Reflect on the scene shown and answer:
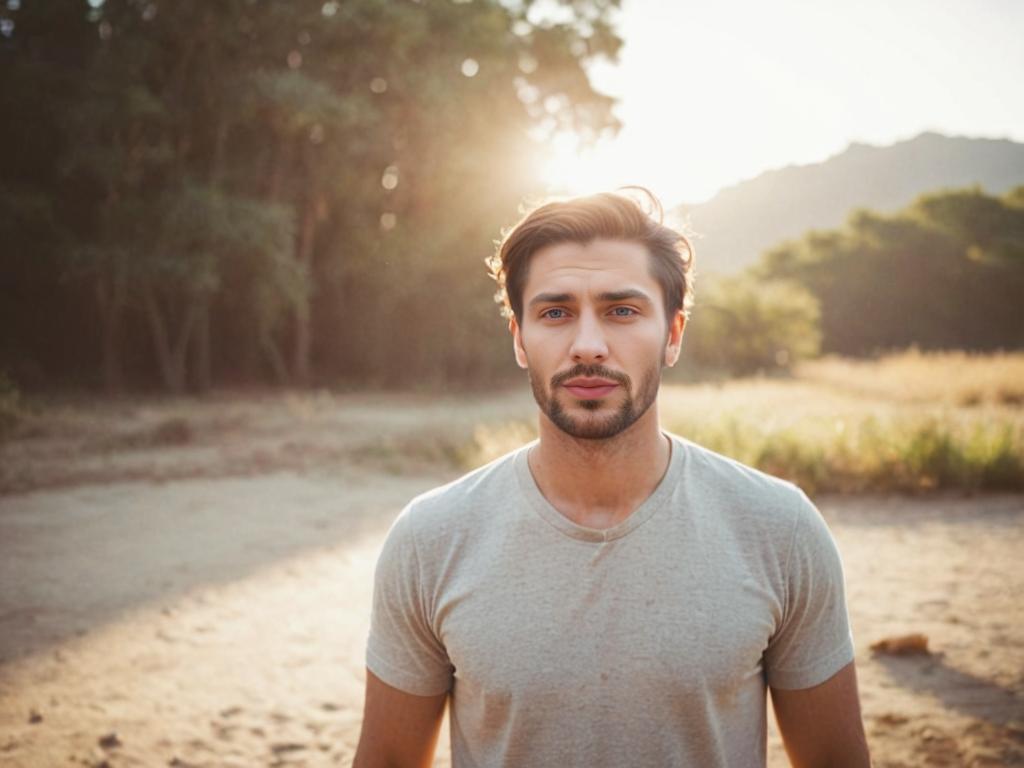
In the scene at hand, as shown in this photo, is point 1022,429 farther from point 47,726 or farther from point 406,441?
point 47,726

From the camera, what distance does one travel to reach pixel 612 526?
169 centimetres

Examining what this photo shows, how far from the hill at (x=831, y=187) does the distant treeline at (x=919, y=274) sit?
19889mm

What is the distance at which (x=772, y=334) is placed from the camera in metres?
30.1

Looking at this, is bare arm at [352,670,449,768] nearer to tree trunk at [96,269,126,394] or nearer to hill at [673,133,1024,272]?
Answer: tree trunk at [96,269,126,394]

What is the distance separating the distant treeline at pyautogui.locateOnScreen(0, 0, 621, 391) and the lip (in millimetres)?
17444

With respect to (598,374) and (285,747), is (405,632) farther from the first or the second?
(285,747)

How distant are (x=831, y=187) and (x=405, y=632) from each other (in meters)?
94.4

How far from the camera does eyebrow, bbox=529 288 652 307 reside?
72.6 inches

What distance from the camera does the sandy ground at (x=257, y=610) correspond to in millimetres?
3285

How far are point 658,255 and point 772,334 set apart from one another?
30.4 m

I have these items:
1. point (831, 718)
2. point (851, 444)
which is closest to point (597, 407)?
point (831, 718)

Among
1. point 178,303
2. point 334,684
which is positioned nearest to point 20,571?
point 334,684

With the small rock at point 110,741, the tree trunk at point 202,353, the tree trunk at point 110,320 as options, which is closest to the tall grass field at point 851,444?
the small rock at point 110,741

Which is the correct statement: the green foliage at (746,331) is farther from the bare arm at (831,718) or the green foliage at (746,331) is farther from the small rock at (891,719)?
the bare arm at (831,718)
